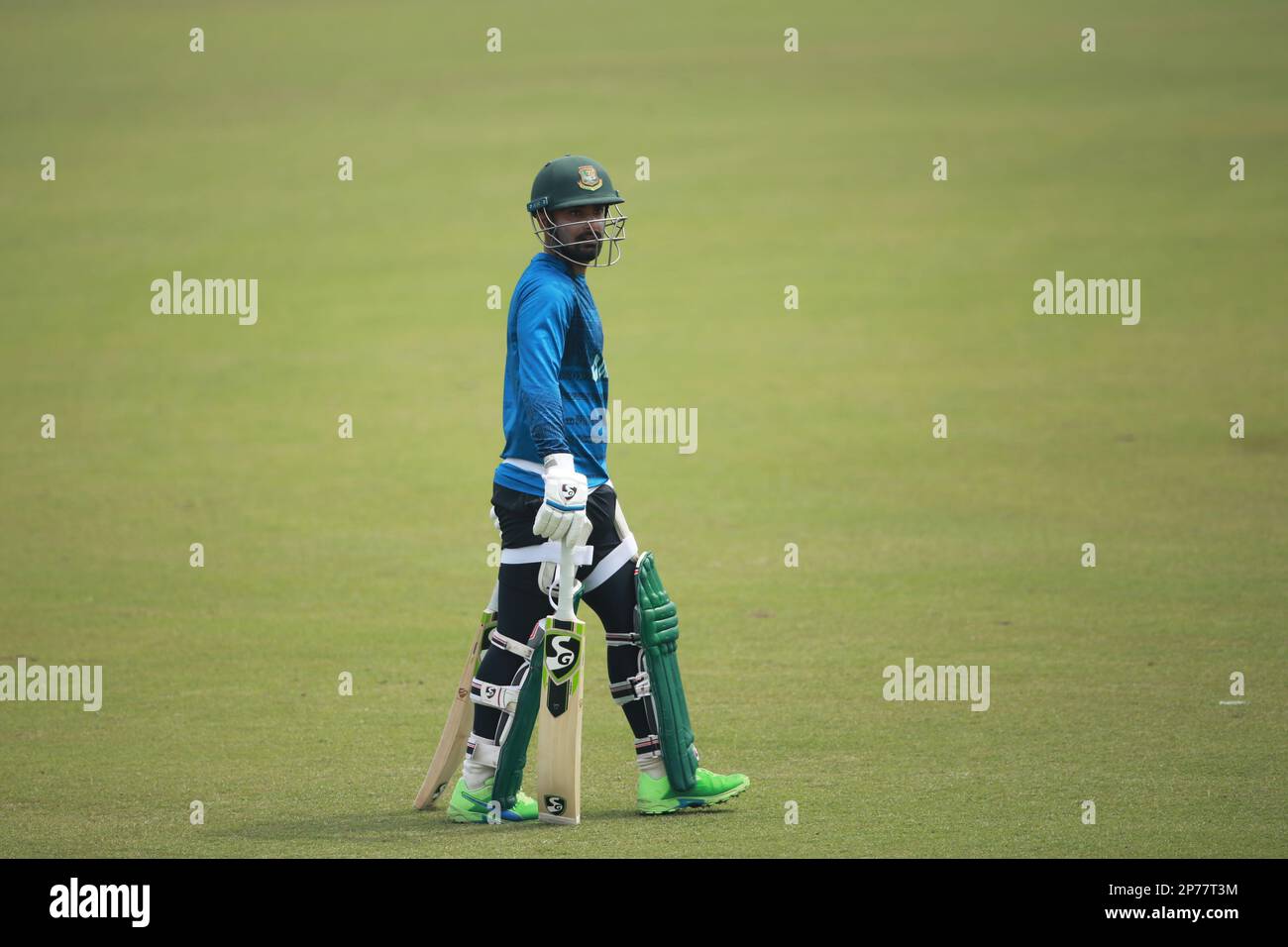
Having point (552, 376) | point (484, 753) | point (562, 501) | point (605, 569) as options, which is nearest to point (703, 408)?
point (605, 569)

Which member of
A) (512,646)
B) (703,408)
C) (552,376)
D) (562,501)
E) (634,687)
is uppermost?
(703,408)

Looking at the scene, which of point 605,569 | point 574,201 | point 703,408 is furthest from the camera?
point 703,408

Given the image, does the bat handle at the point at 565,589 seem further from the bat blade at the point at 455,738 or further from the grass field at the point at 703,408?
the grass field at the point at 703,408

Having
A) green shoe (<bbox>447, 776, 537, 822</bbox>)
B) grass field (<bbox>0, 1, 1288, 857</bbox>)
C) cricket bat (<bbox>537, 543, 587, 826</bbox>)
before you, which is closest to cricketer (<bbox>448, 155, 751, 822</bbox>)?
green shoe (<bbox>447, 776, 537, 822</bbox>)

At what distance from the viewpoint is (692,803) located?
280 inches

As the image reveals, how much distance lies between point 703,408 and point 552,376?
11.6m

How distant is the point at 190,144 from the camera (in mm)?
26156

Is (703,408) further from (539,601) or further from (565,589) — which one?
(565,589)

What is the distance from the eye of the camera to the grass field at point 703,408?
780cm

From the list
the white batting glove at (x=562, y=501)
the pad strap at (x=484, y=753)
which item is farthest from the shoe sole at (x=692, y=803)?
the white batting glove at (x=562, y=501)

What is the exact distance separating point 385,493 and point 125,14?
1713 centimetres

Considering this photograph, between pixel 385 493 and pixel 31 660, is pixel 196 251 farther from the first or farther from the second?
pixel 31 660

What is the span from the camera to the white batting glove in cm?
657

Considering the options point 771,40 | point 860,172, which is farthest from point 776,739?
point 771,40
